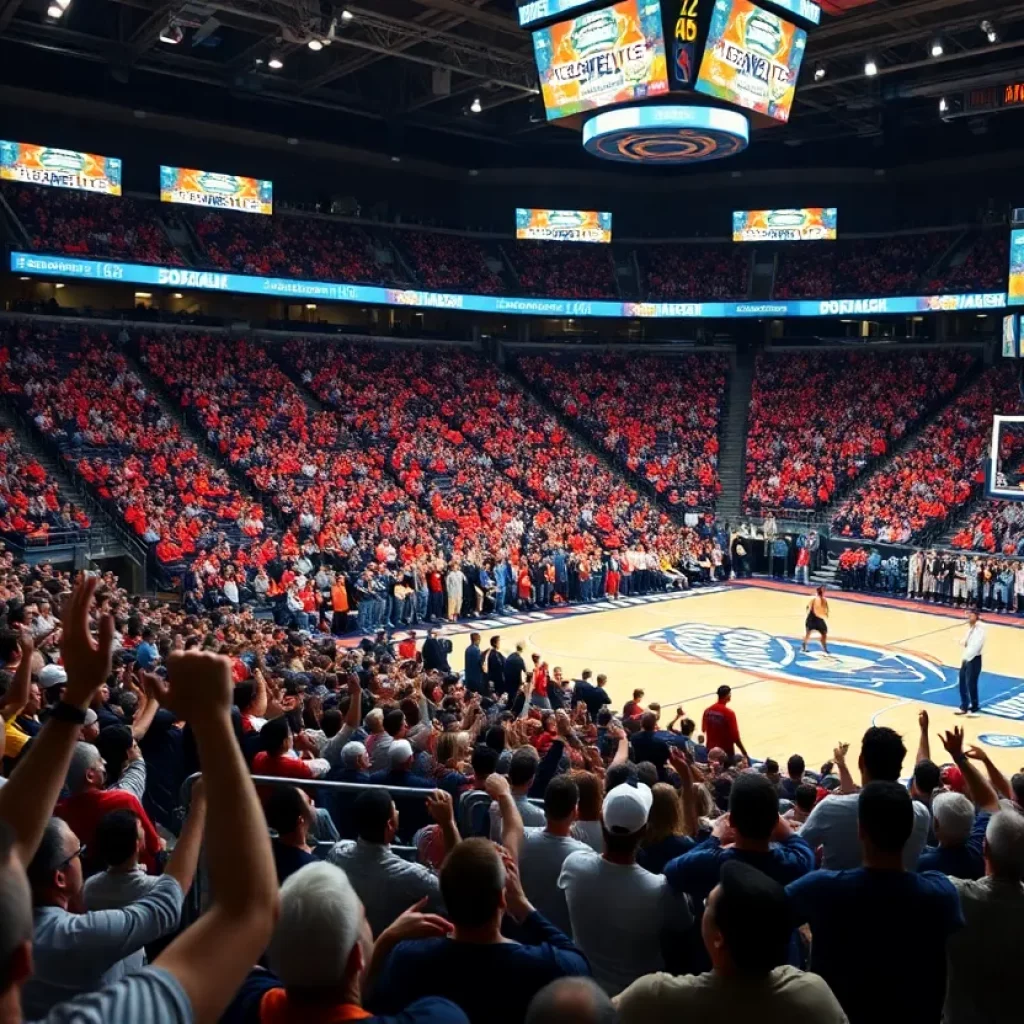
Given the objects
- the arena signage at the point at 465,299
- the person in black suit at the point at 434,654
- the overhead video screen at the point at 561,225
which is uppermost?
the overhead video screen at the point at 561,225

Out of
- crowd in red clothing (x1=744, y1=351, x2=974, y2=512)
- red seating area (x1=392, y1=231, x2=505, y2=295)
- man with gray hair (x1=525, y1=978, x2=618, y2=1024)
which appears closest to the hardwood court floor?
crowd in red clothing (x1=744, y1=351, x2=974, y2=512)

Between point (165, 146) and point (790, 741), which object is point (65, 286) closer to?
point (165, 146)

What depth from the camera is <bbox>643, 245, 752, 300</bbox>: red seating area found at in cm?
4119

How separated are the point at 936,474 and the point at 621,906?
3157 cm

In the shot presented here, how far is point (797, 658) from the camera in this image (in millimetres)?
21609

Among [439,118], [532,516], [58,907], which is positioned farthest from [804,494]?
[58,907]

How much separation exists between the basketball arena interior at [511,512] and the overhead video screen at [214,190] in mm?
152

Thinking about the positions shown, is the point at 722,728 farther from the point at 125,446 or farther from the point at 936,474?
the point at 936,474

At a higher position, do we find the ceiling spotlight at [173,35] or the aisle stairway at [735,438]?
the ceiling spotlight at [173,35]

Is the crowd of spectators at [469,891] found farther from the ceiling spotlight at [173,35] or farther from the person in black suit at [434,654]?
the ceiling spotlight at [173,35]

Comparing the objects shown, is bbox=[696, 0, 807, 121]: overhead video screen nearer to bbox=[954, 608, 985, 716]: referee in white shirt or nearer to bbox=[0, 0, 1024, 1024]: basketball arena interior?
bbox=[0, 0, 1024, 1024]: basketball arena interior

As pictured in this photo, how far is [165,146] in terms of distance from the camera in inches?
1411

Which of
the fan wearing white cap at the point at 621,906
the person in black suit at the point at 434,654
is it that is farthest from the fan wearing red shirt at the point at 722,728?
the fan wearing white cap at the point at 621,906

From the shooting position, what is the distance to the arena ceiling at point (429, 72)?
26.6 m
